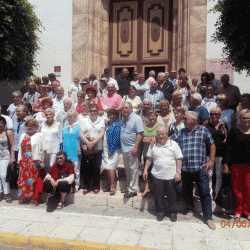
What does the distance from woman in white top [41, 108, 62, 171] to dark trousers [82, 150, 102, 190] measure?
2.00 ft

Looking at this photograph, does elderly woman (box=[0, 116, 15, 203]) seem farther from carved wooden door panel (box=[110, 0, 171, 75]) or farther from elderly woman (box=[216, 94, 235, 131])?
carved wooden door panel (box=[110, 0, 171, 75])

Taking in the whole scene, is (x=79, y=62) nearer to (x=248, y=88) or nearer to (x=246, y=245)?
(x=248, y=88)

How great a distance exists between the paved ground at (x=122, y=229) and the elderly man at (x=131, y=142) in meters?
0.52

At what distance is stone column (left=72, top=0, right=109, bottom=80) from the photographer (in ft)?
35.0

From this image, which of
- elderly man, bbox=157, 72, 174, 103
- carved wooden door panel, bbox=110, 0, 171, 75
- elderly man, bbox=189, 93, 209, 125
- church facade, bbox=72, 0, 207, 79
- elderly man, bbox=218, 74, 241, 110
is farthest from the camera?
carved wooden door panel, bbox=110, 0, 171, 75

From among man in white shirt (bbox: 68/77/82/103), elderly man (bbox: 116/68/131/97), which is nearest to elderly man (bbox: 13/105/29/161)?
elderly man (bbox: 116/68/131/97)

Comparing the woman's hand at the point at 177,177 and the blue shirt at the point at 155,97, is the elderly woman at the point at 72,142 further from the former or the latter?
the blue shirt at the point at 155,97

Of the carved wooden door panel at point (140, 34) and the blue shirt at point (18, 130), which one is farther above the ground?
the carved wooden door panel at point (140, 34)

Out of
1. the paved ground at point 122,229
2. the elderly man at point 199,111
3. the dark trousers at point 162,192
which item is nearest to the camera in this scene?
the paved ground at point 122,229

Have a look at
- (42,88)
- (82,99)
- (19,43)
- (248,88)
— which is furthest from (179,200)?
(19,43)

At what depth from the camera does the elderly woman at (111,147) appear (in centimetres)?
578

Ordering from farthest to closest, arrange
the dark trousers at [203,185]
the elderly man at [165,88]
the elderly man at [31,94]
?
the elderly man at [31,94] < the elderly man at [165,88] < the dark trousers at [203,185]

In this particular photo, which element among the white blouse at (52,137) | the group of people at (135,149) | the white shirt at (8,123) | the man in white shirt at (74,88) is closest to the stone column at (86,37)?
the man in white shirt at (74,88)

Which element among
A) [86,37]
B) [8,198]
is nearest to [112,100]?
[8,198]
